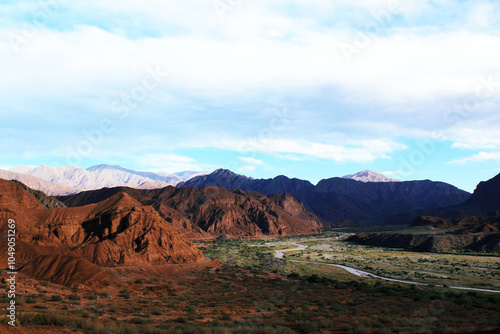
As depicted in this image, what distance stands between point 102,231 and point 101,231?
0.77 feet

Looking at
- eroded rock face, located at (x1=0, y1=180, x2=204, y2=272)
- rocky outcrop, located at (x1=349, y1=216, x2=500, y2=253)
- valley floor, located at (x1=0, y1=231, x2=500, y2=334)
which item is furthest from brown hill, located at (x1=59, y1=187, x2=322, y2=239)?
valley floor, located at (x1=0, y1=231, x2=500, y2=334)

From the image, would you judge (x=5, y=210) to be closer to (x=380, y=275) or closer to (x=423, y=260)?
(x=380, y=275)

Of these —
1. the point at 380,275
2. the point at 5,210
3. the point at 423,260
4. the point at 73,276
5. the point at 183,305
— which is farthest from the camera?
the point at 423,260

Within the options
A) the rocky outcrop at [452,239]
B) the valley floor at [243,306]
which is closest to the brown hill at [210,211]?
the rocky outcrop at [452,239]

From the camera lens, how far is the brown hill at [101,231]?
52.7 m

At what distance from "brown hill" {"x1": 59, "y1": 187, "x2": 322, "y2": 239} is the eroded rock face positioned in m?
70.5

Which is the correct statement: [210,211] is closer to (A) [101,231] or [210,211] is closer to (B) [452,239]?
(B) [452,239]

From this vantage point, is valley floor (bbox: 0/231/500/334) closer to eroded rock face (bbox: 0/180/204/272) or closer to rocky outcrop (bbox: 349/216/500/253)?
eroded rock face (bbox: 0/180/204/272)

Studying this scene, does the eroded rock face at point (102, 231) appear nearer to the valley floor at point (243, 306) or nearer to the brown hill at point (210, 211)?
the valley floor at point (243, 306)

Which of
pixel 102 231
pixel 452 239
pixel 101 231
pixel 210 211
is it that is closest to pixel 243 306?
pixel 102 231

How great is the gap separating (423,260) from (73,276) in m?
72.0

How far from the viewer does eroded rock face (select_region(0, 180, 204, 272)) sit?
53125 millimetres

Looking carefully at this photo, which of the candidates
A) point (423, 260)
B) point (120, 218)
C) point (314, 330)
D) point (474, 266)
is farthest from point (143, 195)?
point (314, 330)

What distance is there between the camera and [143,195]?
16438 cm
